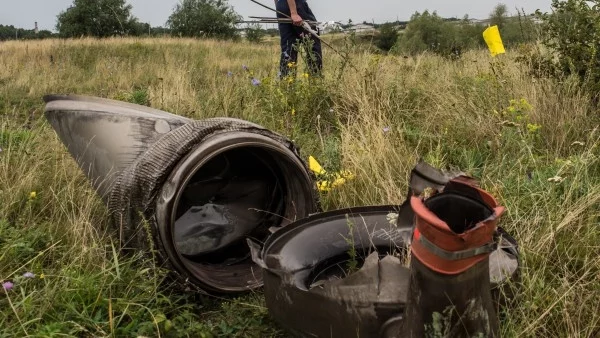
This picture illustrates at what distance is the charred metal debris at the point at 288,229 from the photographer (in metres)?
1.47

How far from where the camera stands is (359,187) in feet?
10.6

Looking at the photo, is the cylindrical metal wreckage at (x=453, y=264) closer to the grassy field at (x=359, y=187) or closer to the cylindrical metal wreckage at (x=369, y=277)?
the cylindrical metal wreckage at (x=369, y=277)

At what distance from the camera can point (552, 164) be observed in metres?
3.13

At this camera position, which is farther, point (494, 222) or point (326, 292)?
point (326, 292)

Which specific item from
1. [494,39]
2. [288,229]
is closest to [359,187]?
[288,229]

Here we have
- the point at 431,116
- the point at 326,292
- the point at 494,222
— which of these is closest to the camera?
the point at 494,222

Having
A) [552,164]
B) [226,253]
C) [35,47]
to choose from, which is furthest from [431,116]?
[35,47]

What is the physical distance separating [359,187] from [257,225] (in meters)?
0.63

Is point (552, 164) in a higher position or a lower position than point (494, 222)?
lower

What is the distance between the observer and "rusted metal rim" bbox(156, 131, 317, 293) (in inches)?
92.0

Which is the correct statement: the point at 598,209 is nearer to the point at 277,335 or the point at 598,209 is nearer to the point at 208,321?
the point at 277,335

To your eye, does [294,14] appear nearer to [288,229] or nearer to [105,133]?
[105,133]

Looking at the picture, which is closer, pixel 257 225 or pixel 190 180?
pixel 190 180

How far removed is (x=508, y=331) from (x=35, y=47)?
43.3ft
